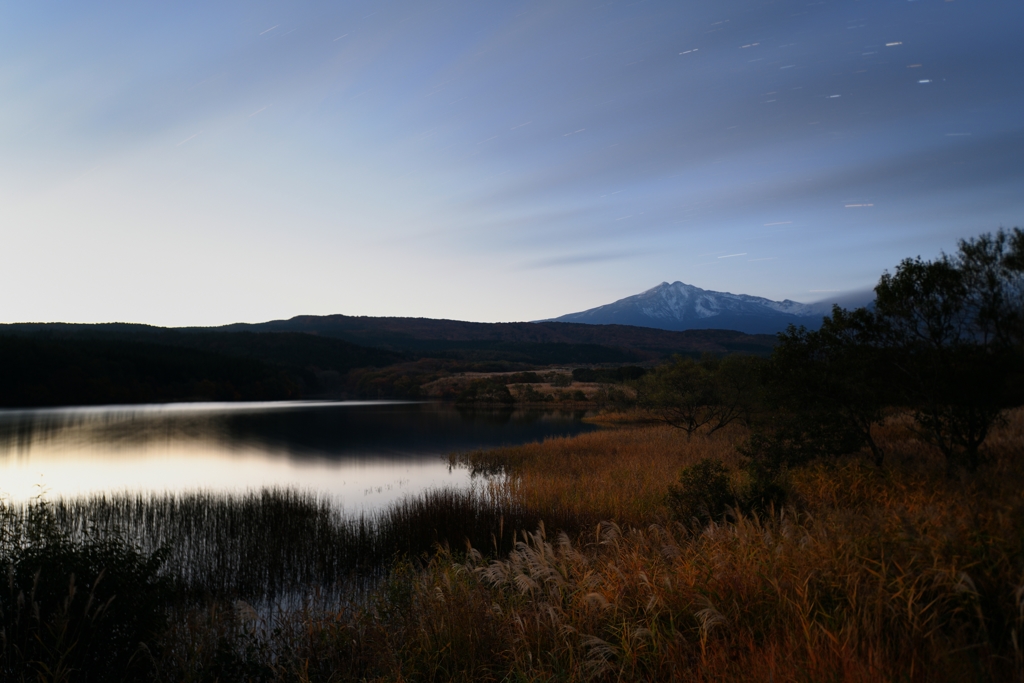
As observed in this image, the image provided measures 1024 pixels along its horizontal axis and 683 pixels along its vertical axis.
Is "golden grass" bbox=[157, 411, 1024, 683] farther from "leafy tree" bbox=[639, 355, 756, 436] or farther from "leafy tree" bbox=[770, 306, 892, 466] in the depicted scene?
"leafy tree" bbox=[639, 355, 756, 436]

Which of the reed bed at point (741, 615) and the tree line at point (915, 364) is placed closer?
the reed bed at point (741, 615)

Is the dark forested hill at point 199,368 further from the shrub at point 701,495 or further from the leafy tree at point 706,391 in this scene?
the shrub at point 701,495

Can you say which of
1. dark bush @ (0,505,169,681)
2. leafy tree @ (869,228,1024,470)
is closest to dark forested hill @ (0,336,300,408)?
dark bush @ (0,505,169,681)

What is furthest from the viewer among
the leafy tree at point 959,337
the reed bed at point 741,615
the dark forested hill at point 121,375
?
the dark forested hill at point 121,375

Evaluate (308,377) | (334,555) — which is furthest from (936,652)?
(308,377)

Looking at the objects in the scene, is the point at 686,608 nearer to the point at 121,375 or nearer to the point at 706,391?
the point at 706,391

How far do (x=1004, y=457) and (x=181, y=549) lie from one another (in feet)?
59.5

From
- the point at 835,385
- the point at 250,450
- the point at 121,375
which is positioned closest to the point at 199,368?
the point at 121,375

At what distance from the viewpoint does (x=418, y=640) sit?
6066 millimetres

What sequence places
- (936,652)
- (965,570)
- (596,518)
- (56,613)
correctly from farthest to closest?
(596,518) < (56,613) < (965,570) < (936,652)

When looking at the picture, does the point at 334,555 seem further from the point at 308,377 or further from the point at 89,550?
the point at 308,377

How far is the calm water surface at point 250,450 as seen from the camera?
2439cm

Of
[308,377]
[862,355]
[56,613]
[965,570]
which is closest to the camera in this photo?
[965,570]

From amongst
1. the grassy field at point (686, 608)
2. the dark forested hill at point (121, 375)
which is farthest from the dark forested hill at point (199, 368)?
the grassy field at point (686, 608)
